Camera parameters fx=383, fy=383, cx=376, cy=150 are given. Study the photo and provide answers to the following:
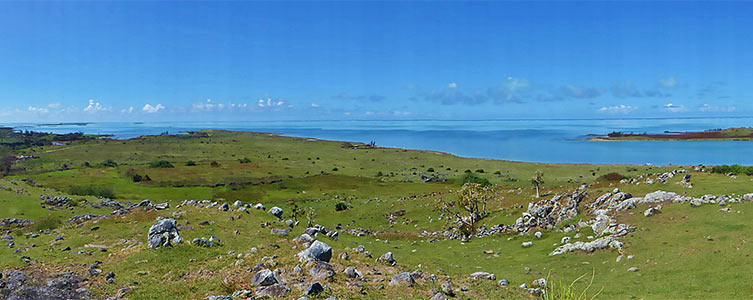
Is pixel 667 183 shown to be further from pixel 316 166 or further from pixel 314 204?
pixel 316 166

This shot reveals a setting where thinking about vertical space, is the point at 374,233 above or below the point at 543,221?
below

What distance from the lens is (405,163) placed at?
161 m

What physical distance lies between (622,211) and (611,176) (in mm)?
36909

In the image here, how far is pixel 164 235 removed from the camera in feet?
83.5

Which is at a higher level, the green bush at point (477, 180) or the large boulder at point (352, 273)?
the large boulder at point (352, 273)

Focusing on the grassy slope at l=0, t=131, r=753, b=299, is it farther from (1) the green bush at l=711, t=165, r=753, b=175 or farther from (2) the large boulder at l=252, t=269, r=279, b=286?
(1) the green bush at l=711, t=165, r=753, b=175

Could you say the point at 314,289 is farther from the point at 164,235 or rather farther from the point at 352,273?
the point at 164,235

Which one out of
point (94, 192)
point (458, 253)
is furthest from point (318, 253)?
point (94, 192)

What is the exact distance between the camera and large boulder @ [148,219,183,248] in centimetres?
2509

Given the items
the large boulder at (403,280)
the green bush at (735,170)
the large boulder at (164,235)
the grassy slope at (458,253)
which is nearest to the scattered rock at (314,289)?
the grassy slope at (458,253)

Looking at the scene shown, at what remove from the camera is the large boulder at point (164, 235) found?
82.3 feet

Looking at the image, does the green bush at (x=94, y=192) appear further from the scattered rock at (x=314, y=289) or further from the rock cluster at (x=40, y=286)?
the scattered rock at (x=314, y=289)

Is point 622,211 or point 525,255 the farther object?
point 622,211

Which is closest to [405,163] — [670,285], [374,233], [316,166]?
[316,166]
